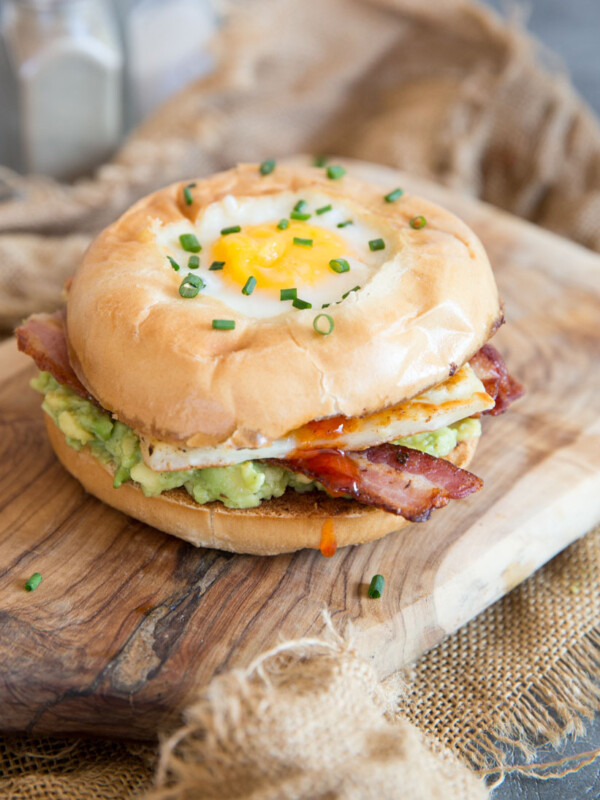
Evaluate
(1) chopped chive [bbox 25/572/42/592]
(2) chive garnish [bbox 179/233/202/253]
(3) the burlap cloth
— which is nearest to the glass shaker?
(3) the burlap cloth

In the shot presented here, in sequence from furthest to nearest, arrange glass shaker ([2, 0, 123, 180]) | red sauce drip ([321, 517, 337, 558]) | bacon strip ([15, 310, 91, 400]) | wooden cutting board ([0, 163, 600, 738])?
1. glass shaker ([2, 0, 123, 180])
2. bacon strip ([15, 310, 91, 400])
3. red sauce drip ([321, 517, 337, 558])
4. wooden cutting board ([0, 163, 600, 738])

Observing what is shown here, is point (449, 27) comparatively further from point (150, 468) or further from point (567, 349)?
point (150, 468)

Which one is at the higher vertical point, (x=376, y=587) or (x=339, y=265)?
(x=339, y=265)

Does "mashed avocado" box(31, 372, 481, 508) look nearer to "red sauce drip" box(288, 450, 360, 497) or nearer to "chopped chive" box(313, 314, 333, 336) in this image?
"red sauce drip" box(288, 450, 360, 497)

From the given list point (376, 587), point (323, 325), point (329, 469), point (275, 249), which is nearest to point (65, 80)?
point (275, 249)

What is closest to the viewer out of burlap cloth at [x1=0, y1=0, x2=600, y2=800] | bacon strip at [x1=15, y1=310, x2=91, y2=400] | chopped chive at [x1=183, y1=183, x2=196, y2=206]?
burlap cloth at [x1=0, y1=0, x2=600, y2=800]

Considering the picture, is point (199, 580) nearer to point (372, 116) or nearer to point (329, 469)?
point (329, 469)
